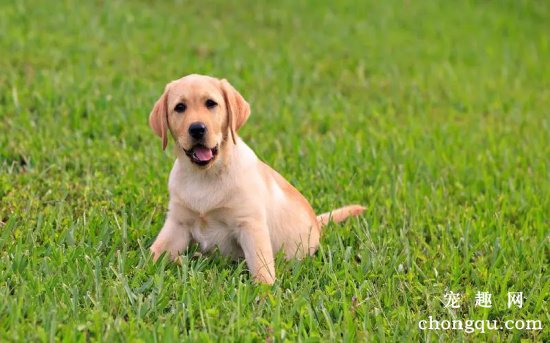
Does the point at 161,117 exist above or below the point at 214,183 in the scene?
above

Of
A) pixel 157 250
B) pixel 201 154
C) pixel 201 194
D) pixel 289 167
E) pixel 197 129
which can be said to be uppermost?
pixel 197 129

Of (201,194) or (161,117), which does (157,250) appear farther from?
(161,117)

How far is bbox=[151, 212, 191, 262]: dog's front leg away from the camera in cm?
456

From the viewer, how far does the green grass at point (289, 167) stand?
399cm

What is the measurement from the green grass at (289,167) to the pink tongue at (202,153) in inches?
21.0

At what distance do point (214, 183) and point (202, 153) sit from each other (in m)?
0.22

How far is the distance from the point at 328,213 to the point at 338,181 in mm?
822

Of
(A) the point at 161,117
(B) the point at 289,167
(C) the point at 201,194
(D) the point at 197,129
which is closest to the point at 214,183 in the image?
(C) the point at 201,194

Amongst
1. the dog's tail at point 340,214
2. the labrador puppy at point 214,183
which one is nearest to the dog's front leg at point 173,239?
the labrador puppy at point 214,183

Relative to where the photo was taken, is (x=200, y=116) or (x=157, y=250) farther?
(x=157, y=250)

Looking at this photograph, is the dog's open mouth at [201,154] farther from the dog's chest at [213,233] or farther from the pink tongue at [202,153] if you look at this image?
the dog's chest at [213,233]

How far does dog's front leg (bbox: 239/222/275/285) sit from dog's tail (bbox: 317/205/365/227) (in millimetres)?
908

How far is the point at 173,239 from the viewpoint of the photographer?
15.0ft

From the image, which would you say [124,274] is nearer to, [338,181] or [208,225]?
[208,225]
